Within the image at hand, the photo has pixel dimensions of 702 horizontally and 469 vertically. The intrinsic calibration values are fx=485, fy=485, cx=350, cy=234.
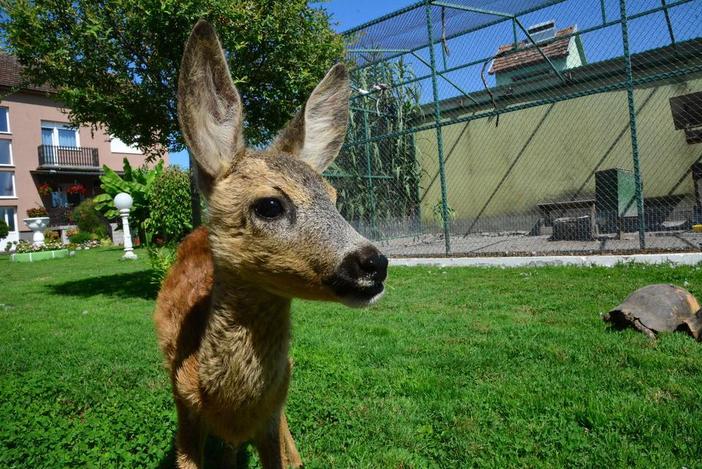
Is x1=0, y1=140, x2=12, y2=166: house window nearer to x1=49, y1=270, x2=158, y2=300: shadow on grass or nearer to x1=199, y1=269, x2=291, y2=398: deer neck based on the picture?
x1=49, y1=270, x2=158, y2=300: shadow on grass

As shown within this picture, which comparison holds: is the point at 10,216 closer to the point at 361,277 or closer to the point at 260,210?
the point at 260,210

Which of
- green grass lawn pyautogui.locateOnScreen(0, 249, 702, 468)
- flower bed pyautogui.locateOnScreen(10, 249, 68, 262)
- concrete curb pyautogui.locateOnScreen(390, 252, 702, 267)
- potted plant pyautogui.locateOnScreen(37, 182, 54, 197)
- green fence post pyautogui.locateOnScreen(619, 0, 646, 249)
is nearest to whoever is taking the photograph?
green grass lawn pyautogui.locateOnScreen(0, 249, 702, 468)

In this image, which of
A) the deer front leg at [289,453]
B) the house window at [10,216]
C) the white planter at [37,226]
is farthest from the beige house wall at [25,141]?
the deer front leg at [289,453]

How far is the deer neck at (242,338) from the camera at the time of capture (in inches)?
73.1

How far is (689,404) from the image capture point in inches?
114

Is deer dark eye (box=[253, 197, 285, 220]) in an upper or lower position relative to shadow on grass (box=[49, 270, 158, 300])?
upper

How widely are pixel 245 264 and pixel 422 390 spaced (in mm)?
2173

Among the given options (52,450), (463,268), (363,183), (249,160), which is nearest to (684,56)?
(463,268)

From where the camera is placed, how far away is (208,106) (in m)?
1.96

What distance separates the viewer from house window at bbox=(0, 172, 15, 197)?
29.6m

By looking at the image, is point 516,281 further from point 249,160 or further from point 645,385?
point 249,160

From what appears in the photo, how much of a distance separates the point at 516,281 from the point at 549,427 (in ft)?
15.8

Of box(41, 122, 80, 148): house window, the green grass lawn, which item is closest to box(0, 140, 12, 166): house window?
box(41, 122, 80, 148): house window

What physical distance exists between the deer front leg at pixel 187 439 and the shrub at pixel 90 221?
86.3ft
